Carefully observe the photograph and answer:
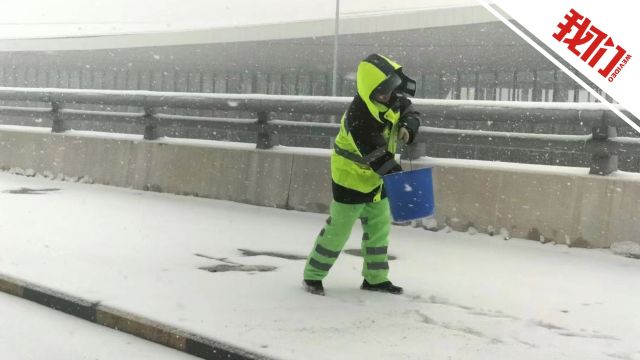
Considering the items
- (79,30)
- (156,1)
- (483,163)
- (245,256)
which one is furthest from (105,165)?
(156,1)

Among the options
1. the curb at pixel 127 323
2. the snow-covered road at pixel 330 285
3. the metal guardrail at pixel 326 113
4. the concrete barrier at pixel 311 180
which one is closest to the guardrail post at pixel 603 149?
the metal guardrail at pixel 326 113

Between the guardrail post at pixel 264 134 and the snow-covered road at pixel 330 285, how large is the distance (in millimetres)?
1037

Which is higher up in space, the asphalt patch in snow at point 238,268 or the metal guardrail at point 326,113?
the metal guardrail at point 326,113

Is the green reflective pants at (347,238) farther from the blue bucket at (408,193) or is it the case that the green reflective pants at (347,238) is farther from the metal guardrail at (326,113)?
the metal guardrail at (326,113)

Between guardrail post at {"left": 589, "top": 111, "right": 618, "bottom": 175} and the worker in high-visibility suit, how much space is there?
2.65 metres

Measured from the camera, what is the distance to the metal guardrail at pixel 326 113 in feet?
23.7

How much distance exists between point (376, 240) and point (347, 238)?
0.83 ft

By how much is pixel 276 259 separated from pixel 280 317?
6.38ft

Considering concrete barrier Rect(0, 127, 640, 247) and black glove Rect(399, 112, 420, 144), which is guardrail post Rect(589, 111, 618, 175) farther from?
black glove Rect(399, 112, 420, 144)

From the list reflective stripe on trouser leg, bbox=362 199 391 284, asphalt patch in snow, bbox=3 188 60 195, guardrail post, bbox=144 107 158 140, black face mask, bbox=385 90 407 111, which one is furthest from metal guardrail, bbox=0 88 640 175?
black face mask, bbox=385 90 407 111

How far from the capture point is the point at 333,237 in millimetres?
5570

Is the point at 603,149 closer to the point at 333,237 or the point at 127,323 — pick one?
the point at 333,237

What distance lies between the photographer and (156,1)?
196ft

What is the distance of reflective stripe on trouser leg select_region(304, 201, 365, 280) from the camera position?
5535mm
